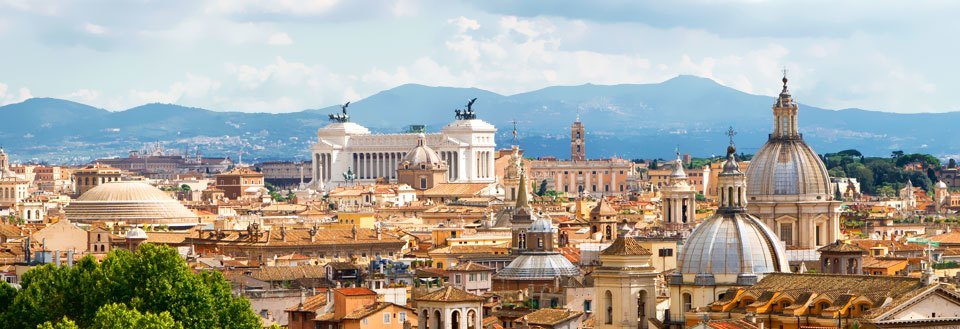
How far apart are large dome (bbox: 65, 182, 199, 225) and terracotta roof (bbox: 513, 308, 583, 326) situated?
215ft

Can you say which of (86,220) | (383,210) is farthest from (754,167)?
(383,210)

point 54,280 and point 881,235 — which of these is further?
point 881,235

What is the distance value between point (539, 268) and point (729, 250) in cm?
2016

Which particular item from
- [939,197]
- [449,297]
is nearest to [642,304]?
[449,297]

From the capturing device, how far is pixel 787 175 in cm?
7488

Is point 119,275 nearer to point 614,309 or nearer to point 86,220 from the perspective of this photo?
point 614,309

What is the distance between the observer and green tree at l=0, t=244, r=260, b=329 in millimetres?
51688

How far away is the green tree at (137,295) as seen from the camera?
170ft

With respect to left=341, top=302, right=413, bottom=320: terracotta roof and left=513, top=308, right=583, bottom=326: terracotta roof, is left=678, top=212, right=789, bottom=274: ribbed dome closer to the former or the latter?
left=513, top=308, right=583, bottom=326: terracotta roof

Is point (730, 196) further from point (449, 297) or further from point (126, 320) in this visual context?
point (126, 320)

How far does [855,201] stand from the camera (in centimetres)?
13988

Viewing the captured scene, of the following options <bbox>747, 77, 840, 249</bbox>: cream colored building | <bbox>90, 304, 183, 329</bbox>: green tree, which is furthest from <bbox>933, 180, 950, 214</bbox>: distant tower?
<bbox>90, 304, 183, 329</bbox>: green tree

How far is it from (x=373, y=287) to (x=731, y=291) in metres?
12.4

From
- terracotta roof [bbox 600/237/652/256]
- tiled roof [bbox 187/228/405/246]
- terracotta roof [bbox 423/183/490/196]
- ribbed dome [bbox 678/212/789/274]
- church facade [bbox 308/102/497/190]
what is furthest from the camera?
church facade [bbox 308/102/497/190]
